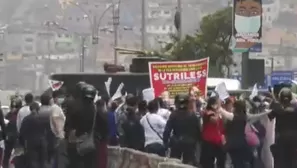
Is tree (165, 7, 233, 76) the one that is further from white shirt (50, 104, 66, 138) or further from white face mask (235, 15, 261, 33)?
white shirt (50, 104, 66, 138)

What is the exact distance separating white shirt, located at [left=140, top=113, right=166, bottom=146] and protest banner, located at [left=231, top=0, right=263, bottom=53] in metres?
13.7

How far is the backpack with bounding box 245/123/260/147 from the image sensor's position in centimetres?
1593

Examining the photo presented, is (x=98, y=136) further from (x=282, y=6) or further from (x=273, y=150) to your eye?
(x=282, y=6)

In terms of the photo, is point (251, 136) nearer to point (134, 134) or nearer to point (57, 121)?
point (134, 134)

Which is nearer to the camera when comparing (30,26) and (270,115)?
(270,115)

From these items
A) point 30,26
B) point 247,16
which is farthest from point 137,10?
point 247,16

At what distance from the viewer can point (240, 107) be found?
15500mm

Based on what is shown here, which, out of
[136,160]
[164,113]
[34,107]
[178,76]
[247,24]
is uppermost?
[247,24]

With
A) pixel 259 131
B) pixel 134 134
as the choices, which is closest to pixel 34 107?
pixel 134 134

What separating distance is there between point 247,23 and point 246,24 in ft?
0.57

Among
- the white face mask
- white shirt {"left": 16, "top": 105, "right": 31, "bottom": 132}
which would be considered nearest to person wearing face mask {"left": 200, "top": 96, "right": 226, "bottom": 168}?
white shirt {"left": 16, "top": 105, "right": 31, "bottom": 132}

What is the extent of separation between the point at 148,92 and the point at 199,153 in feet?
14.6

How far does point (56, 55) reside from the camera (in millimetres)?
132750

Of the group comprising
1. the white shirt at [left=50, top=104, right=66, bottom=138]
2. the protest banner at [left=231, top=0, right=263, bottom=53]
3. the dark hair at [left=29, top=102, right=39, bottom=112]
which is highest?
the protest banner at [left=231, top=0, right=263, bottom=53]
